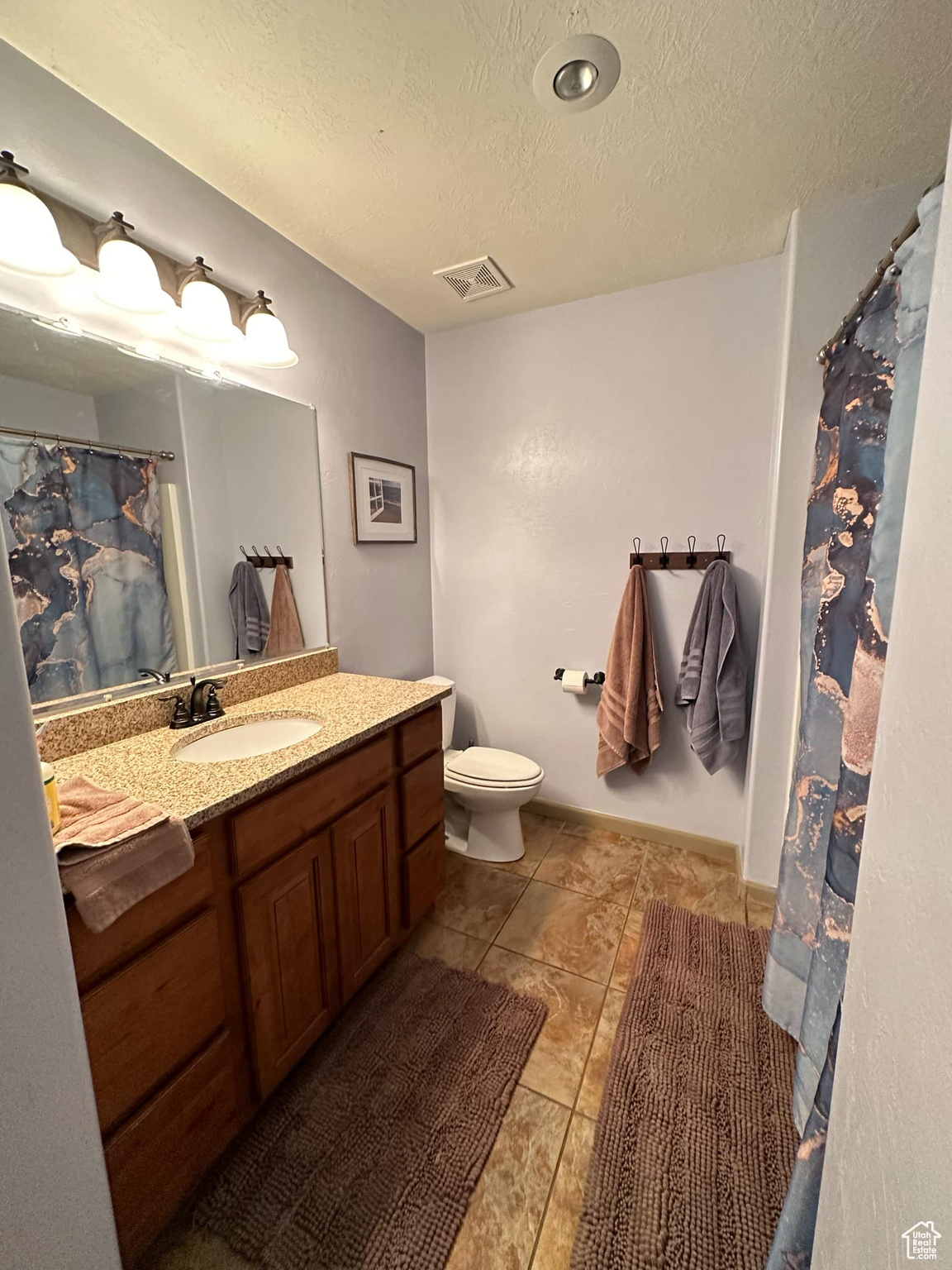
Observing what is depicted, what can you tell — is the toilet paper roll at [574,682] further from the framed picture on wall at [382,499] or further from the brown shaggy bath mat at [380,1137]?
the brown shaggy bath mat at [380,1137]

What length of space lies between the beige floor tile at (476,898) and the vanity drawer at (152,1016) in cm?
97

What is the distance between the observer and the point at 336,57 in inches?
40.4

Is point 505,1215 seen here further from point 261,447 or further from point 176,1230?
point 261,447

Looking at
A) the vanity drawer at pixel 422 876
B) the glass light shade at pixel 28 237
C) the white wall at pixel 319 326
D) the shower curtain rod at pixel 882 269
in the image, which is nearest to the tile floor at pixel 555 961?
the vanity drawer at pixel 422 876

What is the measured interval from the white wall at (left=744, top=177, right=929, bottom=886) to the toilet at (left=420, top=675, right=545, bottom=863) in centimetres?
88

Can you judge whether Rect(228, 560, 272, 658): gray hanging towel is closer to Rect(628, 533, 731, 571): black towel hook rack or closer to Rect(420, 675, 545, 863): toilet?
Rect(420, 675, 545, 863): toilet

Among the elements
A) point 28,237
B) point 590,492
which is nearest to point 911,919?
point 28,237

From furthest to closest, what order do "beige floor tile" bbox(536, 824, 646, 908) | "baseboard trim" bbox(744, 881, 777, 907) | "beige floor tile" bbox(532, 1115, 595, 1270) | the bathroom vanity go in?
"beige floor tile" bbox(536, 824, 646, 908)
"baseboard trim" bbox(744, 881, 777, 907)
"beige floor tile" bbox(532, 1115, 595, 1270)
the bathroom vanity

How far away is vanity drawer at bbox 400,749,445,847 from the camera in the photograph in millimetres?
1553

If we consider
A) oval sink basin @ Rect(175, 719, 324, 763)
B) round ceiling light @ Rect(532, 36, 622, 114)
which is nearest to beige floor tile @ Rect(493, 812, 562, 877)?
oval sink basin @ Rect(175, 719, 324, 763)

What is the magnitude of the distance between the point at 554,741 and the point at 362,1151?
1588mm

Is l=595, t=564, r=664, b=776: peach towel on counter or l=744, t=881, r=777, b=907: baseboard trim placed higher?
l=595, t=564, r=664, b=776: peach towel on counter

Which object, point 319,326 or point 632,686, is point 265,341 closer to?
point 319,326

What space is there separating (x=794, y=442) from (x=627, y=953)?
1822 millimetres
